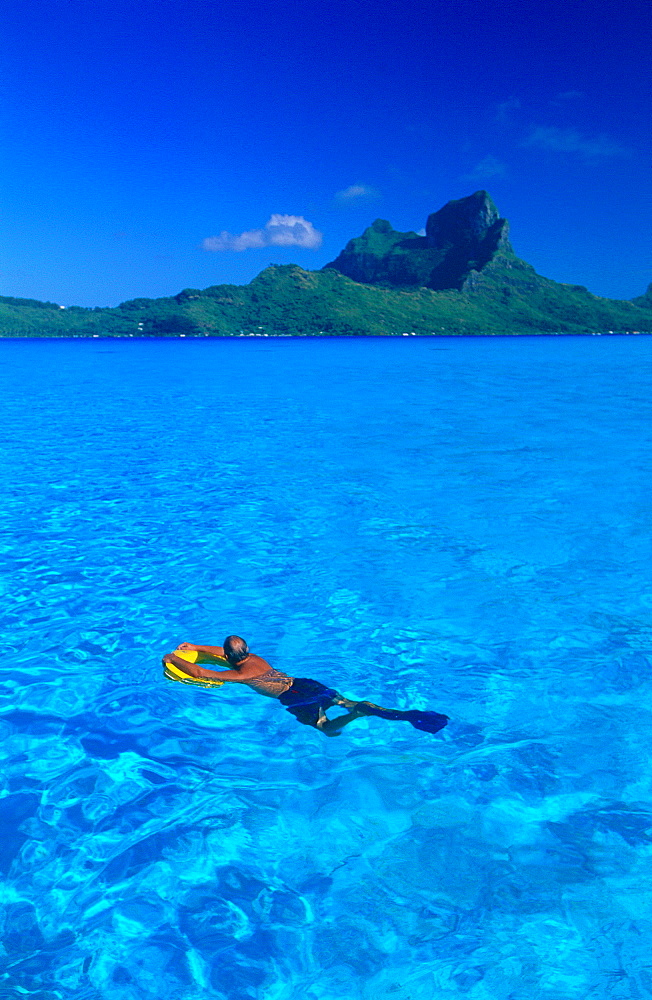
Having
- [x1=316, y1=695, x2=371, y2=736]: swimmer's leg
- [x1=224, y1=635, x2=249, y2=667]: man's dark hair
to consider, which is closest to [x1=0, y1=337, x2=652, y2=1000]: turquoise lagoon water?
[x1=316, y1=695, x2=371, y2=736]: swimmer's leg

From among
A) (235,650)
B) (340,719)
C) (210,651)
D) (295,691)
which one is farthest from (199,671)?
(340,719)

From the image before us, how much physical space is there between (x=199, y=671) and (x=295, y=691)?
43.0 inches

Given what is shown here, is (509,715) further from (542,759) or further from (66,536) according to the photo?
(66,536)

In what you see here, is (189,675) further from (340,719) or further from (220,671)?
(340,719)

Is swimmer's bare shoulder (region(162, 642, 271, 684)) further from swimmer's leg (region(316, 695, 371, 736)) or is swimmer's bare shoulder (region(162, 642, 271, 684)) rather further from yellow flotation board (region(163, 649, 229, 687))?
swimmer's leg (region(316, 695, 371, 736))

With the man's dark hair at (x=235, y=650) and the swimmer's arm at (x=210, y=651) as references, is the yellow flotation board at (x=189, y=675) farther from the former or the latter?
the man's dark hair at (x=235, y=650)

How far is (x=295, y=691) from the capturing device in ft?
22.3

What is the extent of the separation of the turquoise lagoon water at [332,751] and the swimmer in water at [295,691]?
0.68 feet

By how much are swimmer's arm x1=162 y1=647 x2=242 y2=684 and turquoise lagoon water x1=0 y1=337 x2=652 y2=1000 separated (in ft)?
1.09

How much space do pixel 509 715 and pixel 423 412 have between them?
23425 millimetres

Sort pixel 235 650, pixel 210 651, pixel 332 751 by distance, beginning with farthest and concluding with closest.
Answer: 1. pixel 210 651
2. pixel 235 650
3. pixel 332 751

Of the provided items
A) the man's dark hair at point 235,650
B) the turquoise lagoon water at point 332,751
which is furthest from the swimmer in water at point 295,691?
the turquoise lagoon water at point 332,751

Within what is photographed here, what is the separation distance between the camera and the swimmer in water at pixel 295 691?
6391 millimetres

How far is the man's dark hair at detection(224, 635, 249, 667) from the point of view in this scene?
6.77m
